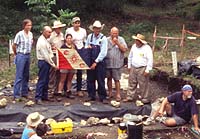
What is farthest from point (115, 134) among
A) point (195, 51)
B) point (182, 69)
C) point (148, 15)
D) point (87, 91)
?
point (148, 15)

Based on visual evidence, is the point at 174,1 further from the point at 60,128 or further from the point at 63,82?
the point at 60,128

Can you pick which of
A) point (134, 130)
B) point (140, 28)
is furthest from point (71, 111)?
point (140, 28)

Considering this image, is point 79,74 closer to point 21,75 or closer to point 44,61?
point 44,61

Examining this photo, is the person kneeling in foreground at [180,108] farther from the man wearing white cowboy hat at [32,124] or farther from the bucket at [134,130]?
the man wearing white cowboy hat at [32,124]

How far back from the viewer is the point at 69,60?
34.2 ft

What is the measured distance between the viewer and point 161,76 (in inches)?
503

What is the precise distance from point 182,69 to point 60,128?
468 cm

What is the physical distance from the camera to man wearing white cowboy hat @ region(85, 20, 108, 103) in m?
10.1

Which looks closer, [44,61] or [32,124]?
[32,124]

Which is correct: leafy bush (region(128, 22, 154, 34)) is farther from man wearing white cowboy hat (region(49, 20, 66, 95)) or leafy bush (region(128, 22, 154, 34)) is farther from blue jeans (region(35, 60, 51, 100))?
blue jeans (region(35, 60, 51, 100))

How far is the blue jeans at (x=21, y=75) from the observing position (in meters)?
10.1

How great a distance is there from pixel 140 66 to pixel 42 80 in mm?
2006

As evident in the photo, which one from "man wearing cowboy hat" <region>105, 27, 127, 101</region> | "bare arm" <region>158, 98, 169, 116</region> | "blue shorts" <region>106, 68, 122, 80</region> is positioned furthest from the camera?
"blue shorts" <region>106, 68, 122, 80</region>

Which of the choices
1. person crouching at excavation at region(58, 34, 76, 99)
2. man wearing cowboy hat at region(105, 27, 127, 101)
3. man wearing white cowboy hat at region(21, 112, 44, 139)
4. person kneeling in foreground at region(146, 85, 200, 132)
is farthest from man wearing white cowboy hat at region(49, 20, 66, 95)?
man wearing white cowboy hat at region(21, 112, 44, 139)
